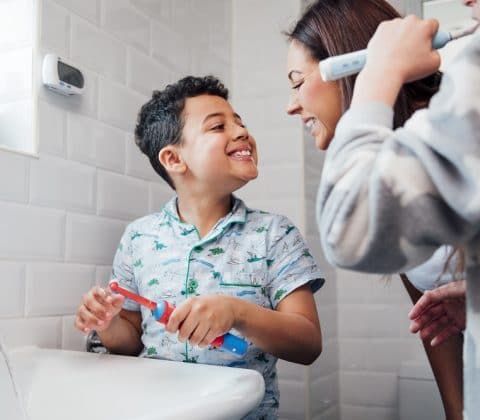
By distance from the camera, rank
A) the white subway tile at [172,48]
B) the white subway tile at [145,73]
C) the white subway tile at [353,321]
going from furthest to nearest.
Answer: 1. the white subway tile at [353,321]
2. the white subway tile at [172,48]
3. the white subway tile at [145,73]

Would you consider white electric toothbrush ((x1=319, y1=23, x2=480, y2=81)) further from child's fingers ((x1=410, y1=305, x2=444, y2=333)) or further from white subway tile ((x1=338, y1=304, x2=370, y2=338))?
white subway tile ((x1=338, y1=304, x2=370, y2=338))

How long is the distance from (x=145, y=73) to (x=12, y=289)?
654 millimetres

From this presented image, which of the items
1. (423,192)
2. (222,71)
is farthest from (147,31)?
(423,192)

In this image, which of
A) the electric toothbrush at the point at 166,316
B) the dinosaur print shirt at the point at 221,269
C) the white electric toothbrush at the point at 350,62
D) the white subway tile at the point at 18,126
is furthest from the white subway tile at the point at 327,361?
the white electric toothbrush at the point at 350,62

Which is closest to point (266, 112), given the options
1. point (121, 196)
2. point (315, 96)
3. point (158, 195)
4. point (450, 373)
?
point (158, 195)

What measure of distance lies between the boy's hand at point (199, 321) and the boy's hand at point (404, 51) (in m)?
0.45

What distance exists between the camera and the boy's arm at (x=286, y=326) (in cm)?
94

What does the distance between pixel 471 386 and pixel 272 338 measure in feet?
1.68

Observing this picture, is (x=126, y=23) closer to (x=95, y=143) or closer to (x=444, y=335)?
(x=95, y=143)

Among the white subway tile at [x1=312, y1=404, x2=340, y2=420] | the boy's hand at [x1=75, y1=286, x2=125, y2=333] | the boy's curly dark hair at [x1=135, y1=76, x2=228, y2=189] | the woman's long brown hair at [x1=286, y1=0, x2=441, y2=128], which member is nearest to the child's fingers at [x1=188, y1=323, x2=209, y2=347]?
the boy's hand at [x1=75, y1=286, x2=125, y2=333]

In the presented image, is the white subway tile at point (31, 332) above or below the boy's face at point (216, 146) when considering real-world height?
below

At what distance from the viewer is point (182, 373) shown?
0.84 meters

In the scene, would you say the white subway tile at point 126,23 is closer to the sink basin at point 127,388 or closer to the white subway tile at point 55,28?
the white subway tile at point 55,28

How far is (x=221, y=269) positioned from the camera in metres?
1.11
